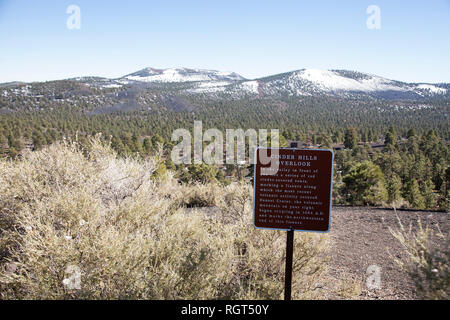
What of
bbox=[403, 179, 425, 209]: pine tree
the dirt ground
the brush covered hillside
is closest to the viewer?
the brush covered hillside

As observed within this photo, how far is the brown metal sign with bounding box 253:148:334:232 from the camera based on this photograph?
3162 millimetres

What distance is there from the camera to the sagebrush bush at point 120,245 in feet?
11.9

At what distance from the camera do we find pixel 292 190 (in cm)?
323

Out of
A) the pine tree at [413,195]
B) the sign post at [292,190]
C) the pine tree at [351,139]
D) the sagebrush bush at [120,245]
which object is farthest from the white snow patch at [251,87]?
the sign post at [292,190]

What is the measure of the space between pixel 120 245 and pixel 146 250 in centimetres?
34

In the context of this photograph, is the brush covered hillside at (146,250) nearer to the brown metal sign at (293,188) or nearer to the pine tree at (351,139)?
the brown metal sign at (293,188)

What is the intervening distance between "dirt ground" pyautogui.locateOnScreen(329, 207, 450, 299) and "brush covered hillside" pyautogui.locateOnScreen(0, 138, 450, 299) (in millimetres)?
32

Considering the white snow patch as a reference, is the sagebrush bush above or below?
below

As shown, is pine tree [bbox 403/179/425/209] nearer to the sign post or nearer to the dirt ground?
the dirt ground

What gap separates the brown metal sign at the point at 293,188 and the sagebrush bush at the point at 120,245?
1.04 meters

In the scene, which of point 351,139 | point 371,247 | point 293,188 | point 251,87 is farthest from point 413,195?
point 251,87

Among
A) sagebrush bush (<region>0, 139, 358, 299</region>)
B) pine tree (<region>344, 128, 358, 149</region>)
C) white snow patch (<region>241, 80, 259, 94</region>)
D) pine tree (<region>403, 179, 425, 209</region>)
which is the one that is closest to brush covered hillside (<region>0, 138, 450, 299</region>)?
sagebrush bush (<region>0, 139, 358, 299</region>)

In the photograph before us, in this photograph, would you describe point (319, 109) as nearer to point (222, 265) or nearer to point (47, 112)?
point (47, 112)

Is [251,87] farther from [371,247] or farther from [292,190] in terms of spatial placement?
[292,190]
